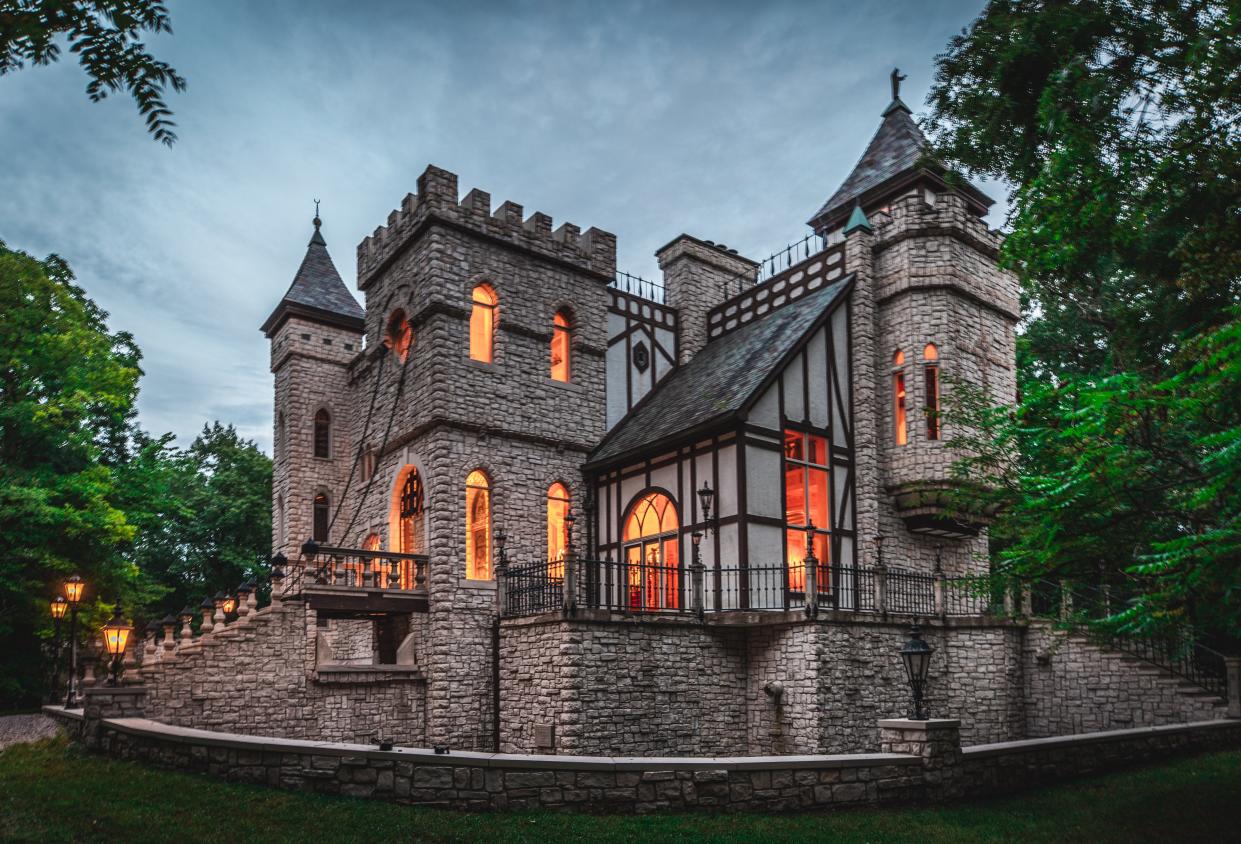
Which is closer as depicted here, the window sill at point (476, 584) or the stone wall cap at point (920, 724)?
the stone wall cap at point (920, 724)

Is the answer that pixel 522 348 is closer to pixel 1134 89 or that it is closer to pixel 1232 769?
pixel 1134 89

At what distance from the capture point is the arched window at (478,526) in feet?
62.0

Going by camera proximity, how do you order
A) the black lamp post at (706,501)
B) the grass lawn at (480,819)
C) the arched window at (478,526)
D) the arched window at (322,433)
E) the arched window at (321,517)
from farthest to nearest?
the arched window at (322,433) < the arched window at (321,517) < the arched window at (478,526) < the black lamp post at (706,501) < the grass lawn at (480,819)

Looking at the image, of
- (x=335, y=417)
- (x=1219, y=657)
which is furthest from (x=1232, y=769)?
(x=335, y=417)

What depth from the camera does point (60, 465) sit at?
22.8 meters

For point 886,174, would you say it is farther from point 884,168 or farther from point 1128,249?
point 1128,249

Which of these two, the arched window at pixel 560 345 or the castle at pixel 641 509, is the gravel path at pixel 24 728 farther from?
the arched window at pixel 560 345

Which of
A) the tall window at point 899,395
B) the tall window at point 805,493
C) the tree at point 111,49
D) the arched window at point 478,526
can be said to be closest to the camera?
the tree at point 111,49

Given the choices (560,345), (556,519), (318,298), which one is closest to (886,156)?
(560,345)

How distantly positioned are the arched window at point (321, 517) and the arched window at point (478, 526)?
242 inches

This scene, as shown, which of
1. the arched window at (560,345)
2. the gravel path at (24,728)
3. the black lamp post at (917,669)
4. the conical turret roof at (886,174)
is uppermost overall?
the conical turret roof at (886,174)

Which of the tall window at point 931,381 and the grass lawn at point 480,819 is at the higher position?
the tall window at point 931,381

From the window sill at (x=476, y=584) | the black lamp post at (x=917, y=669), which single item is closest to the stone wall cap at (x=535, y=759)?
the black lamp post at (x=917, y=669)

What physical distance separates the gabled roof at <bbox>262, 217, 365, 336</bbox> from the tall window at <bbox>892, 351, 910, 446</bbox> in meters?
13.7
